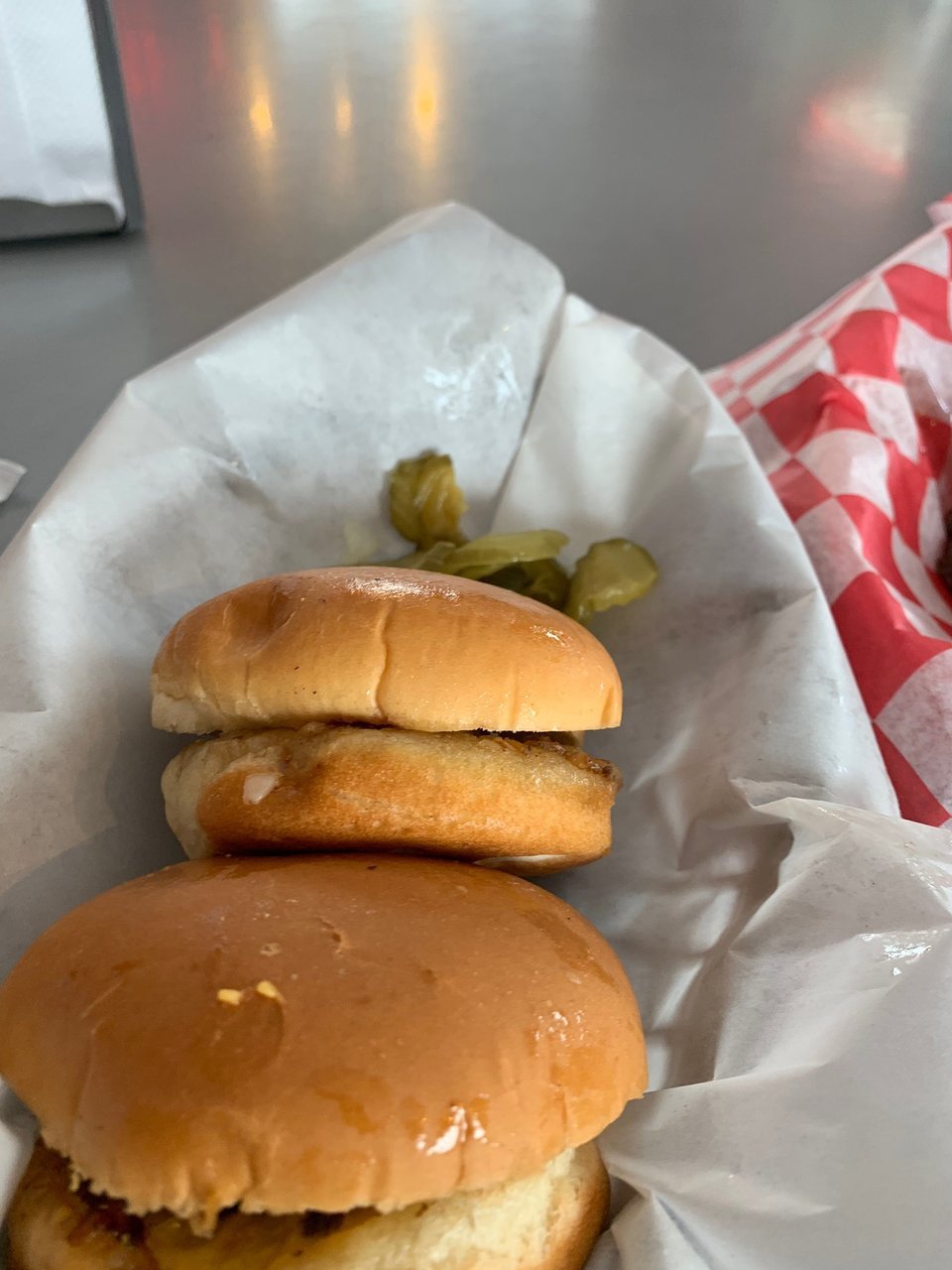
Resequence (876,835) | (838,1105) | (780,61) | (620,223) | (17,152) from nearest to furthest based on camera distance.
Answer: (838,1105), (876,835), (17,152), (620,223), (780,61)

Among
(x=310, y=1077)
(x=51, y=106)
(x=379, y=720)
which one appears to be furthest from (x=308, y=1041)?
(x=51, y=106)

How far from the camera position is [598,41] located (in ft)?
9.95

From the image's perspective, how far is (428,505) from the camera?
58.3 inches

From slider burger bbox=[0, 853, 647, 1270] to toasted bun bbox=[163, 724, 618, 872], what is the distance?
6 cm

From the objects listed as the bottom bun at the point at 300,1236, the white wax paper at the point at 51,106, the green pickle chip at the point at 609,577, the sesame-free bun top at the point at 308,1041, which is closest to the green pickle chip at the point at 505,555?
the green pickle chip at the point at 609,577

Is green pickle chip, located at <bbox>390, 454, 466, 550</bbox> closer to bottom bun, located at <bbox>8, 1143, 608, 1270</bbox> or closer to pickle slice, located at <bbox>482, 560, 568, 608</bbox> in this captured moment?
pickle slice, located at <bbox>482, 560, 568, 608</bbox>

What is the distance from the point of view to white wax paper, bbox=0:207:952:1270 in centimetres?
85

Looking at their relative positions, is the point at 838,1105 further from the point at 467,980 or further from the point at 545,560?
the point at 545,560

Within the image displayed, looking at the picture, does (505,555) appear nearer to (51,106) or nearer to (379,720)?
(379,720)

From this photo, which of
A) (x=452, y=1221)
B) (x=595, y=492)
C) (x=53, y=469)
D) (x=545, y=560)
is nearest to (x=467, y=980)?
(x=452, y=1221)

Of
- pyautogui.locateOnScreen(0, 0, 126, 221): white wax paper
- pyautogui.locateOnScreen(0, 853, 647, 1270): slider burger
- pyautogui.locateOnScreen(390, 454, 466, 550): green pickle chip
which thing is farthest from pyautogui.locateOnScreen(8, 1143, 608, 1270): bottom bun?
pyautogui.locateOnScreen(0, 0, 126, 221): white wax paper

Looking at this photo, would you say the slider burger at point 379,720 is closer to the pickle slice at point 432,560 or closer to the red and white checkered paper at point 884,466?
the pickle slice at point 432,560

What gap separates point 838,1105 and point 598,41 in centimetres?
312

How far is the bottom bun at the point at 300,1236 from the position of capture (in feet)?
2.41
